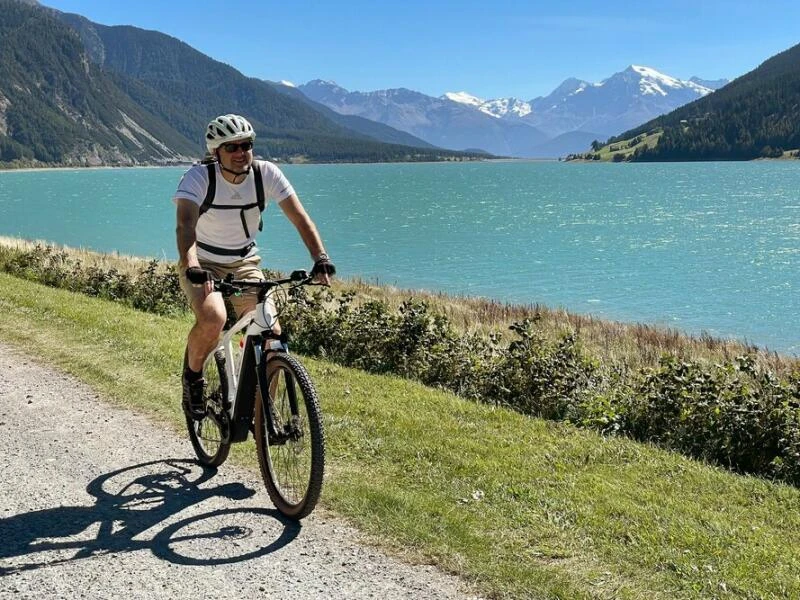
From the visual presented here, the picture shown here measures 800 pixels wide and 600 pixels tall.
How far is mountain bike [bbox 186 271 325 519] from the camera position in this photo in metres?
5.34

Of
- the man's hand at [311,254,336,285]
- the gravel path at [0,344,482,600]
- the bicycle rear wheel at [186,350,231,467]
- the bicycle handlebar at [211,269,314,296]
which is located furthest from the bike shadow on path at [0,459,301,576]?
the man's hand at [311,254,336,285]

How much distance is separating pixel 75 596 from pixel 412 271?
1524 inches

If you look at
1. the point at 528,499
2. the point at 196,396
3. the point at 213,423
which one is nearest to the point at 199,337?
the point at 196,396

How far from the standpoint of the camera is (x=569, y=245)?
173ft

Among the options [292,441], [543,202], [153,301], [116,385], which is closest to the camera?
[292,441]

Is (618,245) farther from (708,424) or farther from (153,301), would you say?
(708,424)

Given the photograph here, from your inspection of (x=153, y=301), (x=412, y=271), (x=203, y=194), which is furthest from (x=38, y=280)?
(x=412, y=271)

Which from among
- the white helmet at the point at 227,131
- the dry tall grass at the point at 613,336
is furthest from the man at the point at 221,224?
the dry tall grass at the point at 613,336

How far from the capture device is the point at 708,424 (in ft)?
28.7

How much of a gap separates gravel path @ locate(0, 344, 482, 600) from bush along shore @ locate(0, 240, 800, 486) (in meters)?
4.83

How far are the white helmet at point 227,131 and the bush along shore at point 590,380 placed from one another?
568 centimetres

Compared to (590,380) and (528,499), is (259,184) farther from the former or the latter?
(590,380)

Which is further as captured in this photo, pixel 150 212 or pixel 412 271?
pixel 150 212

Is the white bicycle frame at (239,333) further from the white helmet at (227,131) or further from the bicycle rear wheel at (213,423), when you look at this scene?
the white helmet at (227,131)
